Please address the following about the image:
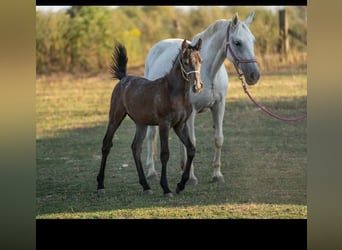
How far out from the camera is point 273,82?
12852 mm

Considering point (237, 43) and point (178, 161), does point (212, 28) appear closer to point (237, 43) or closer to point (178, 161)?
point (237, 43)

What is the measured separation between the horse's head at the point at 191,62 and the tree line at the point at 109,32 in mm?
8972

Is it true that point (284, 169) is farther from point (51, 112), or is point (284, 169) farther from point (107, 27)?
point (107, 27)

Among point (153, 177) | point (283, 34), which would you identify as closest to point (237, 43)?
point (153, 177)

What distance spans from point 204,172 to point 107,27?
29.6ft

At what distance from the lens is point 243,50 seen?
6148mm

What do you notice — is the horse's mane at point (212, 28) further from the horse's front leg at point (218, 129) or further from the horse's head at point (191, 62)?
the horse's head at point (191, 62)

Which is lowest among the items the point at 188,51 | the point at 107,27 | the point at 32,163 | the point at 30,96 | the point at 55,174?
the point at 55,174

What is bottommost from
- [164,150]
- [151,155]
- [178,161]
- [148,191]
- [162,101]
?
[148,191]

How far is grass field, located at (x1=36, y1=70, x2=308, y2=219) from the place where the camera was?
589 cm

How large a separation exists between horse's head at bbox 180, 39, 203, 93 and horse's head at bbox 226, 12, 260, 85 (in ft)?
2.24

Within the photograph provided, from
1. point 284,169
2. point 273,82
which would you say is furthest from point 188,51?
point 273,82

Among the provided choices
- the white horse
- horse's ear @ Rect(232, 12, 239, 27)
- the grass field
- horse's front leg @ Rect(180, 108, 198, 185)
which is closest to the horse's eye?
the white horse

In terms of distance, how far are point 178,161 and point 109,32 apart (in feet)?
26.7
